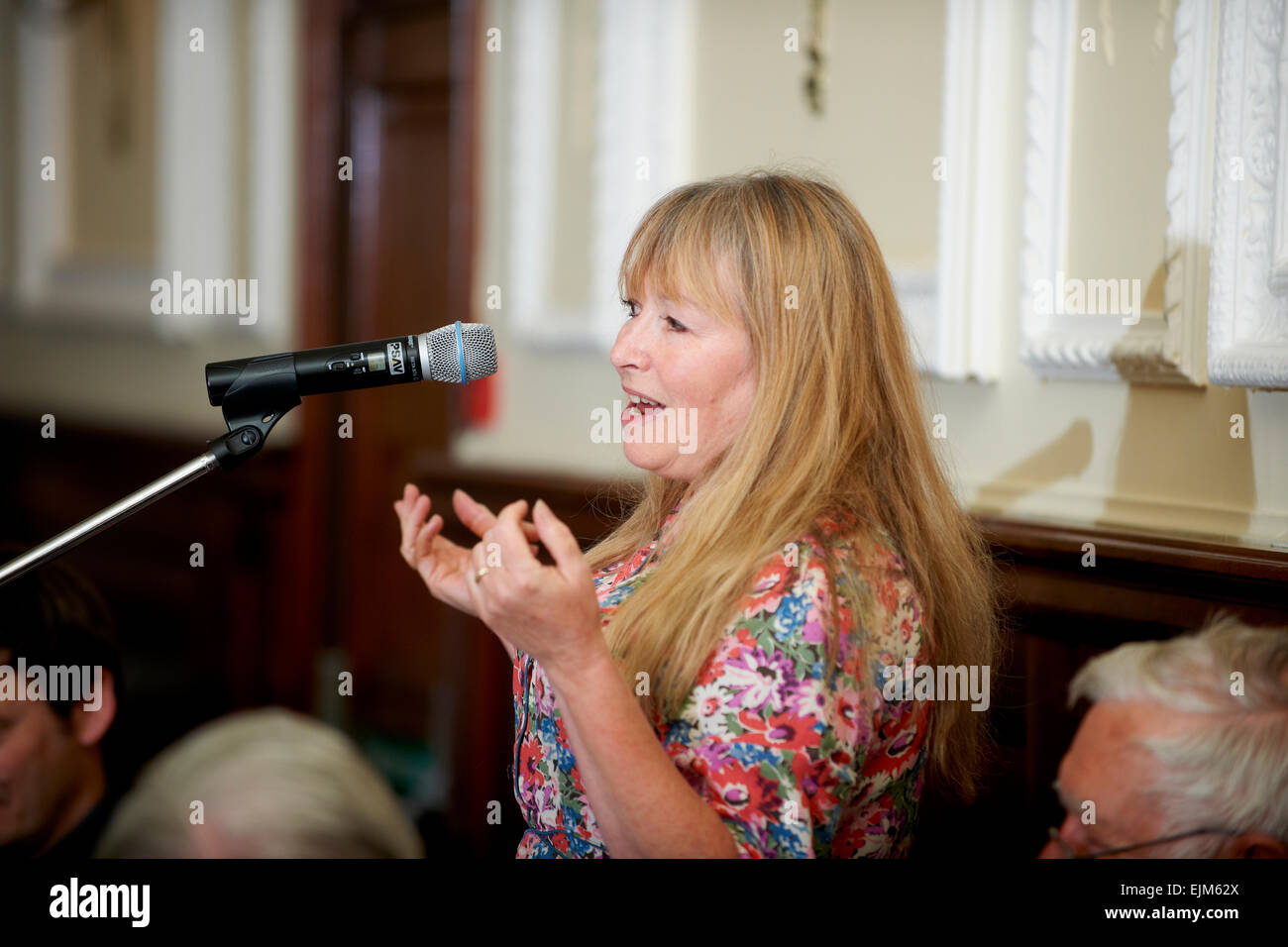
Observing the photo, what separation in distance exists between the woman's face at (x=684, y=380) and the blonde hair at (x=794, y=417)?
0.02 metres

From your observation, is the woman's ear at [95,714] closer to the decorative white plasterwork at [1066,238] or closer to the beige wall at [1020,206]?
the beige wall at [1020,206]

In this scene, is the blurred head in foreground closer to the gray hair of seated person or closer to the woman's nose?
the woman's nose

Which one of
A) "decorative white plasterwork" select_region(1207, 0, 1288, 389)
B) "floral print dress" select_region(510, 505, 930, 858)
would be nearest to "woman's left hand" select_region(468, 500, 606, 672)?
"floral print dress" select_region(510, 505, 930, 858)

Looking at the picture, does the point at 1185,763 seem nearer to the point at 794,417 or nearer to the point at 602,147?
the point at 794,417

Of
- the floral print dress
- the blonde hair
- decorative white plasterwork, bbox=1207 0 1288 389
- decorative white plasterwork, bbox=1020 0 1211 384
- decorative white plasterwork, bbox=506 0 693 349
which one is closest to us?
the floral print dress

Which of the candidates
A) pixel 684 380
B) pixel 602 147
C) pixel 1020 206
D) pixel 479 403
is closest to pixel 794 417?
pixel 684 380

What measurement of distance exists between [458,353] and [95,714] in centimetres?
64

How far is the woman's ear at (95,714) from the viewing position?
1412mm

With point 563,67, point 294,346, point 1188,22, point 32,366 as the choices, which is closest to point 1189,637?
point 1188,22

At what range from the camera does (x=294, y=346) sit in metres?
3.91

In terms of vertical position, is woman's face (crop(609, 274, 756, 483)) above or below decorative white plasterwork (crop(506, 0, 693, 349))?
below

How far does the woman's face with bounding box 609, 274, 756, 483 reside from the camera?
135 cm

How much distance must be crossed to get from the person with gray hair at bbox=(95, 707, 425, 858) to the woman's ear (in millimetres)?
350
